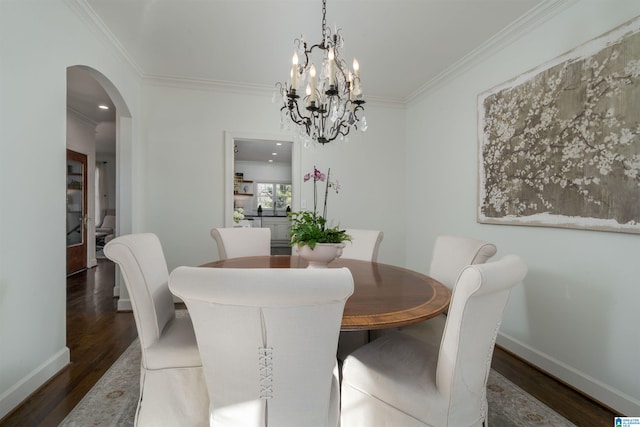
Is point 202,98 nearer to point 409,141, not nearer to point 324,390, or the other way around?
point 409,141

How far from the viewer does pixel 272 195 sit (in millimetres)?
9805

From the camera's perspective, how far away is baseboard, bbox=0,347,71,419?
61.9 inches

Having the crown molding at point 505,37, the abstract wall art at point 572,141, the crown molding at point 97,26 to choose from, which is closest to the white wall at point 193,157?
Result: the crown molding at point 97,26

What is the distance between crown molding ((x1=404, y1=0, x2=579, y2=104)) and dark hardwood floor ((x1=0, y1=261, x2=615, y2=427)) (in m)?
2.53

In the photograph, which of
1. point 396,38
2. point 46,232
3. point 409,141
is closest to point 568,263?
point 396,38

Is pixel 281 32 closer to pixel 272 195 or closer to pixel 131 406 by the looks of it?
pixel 131 406

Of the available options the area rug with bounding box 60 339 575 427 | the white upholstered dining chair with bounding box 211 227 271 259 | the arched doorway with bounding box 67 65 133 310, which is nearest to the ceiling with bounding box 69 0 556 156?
the arched doorway with bounding box 67 65 133 310

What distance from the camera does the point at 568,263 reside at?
6.55ft

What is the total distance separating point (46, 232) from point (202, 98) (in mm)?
2198

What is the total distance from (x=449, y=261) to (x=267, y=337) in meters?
1.46

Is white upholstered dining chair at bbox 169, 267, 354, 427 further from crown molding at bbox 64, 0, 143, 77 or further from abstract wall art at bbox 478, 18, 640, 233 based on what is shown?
crown molding at bbox 64, 0, 143, 77

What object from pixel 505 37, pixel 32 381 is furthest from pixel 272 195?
pixel 32 381

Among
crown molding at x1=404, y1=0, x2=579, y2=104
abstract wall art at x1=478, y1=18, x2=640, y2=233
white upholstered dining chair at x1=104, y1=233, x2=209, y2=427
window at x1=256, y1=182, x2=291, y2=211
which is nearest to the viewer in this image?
white upholstered dining chair at x1=104, y1=233, x2=209, y2=427

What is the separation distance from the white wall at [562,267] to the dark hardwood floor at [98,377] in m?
0.12
